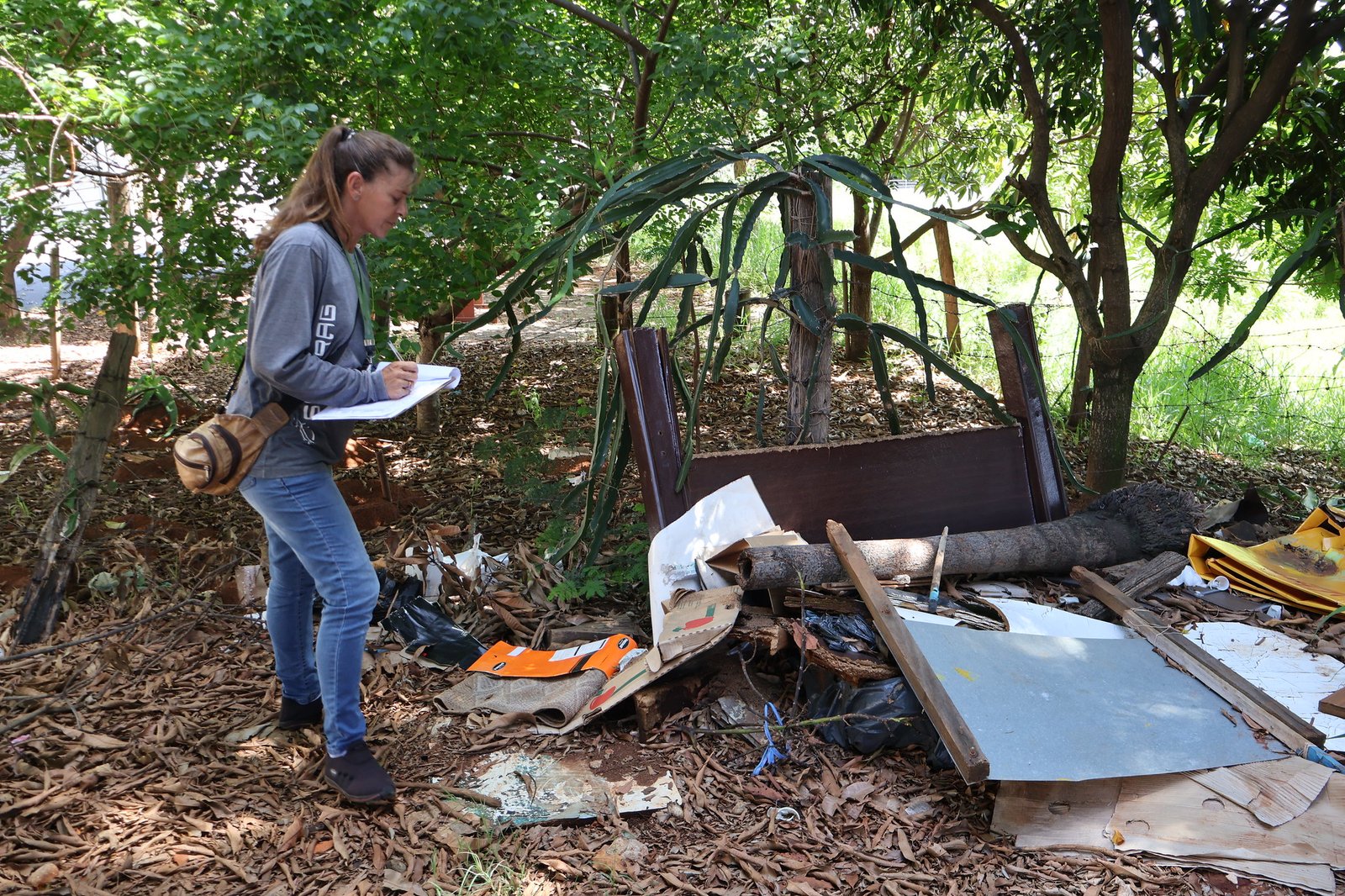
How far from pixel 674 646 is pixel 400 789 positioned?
36.4 inches

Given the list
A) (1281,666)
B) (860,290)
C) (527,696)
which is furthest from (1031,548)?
(860,290)

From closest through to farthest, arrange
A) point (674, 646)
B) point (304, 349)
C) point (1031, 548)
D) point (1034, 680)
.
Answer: point (304, 349), point (1034, 680), point (674, 646), point (1031, 548)

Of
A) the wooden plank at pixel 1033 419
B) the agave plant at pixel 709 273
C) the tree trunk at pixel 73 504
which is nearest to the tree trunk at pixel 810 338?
the agave plant at pixel 709 273

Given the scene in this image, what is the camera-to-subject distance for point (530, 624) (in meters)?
3.80

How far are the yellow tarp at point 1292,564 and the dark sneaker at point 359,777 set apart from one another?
10.4 ft

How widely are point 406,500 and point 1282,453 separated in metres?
6.19

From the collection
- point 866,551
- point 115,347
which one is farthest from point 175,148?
point 866,551

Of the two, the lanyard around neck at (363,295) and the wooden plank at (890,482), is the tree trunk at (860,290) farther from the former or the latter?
the lanyard around neck at (363,295)

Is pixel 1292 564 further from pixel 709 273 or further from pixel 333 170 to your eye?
pixel 333 170

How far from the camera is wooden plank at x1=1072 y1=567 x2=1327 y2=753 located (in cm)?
267

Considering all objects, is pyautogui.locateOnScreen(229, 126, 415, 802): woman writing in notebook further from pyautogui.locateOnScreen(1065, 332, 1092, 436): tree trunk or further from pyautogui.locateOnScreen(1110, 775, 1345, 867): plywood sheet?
pyautogui.locateOnScreen(1065, 332, 1092, 436): tree trunk

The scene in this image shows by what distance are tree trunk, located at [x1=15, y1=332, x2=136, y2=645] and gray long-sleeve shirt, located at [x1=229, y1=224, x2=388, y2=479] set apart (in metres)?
1.44

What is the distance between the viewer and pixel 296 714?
9.73 feet

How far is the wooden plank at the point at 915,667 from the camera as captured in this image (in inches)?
95.9
